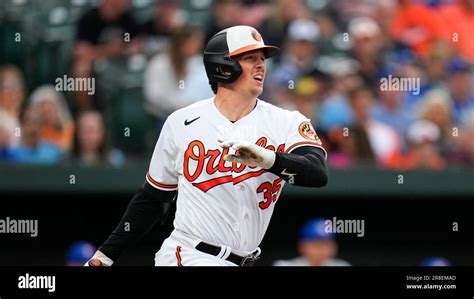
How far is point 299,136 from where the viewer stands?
464 cm

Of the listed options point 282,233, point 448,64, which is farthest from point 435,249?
point 448,64

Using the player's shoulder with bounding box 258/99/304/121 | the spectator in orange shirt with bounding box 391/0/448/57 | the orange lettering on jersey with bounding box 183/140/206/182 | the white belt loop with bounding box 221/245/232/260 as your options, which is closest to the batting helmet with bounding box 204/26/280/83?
the player's shoulder with bounding box 258/99/304/121

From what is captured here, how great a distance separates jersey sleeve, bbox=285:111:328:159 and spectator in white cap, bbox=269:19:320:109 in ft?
10.2

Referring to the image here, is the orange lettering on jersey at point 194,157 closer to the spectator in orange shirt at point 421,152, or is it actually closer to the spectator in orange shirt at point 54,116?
the spectator in orange shirt at point 54,116

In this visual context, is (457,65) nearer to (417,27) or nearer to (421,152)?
(417,27)

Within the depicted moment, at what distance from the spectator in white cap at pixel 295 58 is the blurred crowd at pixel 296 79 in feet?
0.04

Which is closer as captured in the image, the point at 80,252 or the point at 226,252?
the point at 226,252

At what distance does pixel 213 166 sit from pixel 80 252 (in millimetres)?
2632

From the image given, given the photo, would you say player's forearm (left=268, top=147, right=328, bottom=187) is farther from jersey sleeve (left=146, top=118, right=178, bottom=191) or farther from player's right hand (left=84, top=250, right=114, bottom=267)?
player's right hand (left=84, top=250, right=114, bottom=267)

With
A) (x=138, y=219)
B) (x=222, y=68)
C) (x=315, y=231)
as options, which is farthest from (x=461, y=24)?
(x=138, y=219)

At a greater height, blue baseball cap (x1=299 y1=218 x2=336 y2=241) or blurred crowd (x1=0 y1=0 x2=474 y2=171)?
blurred crowd (x1=0 y1=0 x2=474 y2=171)

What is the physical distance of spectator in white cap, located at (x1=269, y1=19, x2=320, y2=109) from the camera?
7828 mm

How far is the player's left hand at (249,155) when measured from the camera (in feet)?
13.7

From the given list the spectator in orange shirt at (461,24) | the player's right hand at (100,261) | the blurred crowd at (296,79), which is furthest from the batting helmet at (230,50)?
the spectator in orange shirt at (461,24)
